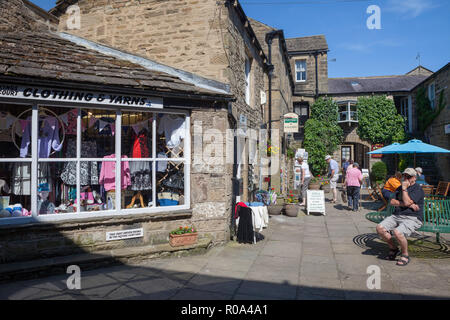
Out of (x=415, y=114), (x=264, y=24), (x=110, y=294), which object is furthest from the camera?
(x=415, y=114)

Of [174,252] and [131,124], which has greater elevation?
[131,124]

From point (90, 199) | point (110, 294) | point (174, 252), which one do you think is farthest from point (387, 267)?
point (90, 199)

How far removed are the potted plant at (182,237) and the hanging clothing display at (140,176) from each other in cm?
106

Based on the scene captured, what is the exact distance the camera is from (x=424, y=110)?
18.9 m

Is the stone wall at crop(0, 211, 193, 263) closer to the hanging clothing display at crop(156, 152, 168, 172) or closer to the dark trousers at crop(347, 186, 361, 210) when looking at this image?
the hanging clothing display at crop(156, 152, 168, 172)

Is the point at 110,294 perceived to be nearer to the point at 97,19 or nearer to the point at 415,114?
the point at 97,19

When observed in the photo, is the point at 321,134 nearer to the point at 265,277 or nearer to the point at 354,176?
the point at 354,176

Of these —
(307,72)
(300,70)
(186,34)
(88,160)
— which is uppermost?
(300,70)

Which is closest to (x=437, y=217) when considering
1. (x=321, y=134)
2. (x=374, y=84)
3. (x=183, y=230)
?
(x=183, y=230)

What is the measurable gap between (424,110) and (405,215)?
1635 centimetres

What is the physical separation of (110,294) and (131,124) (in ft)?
10.8

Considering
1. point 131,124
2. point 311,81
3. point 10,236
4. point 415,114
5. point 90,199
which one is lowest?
point 10,236

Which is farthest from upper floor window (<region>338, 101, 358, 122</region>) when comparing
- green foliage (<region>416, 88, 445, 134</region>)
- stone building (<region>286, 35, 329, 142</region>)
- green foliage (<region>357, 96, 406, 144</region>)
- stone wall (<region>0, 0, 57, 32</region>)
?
stone wall (<region>0, 0, 57, 32</region>)
